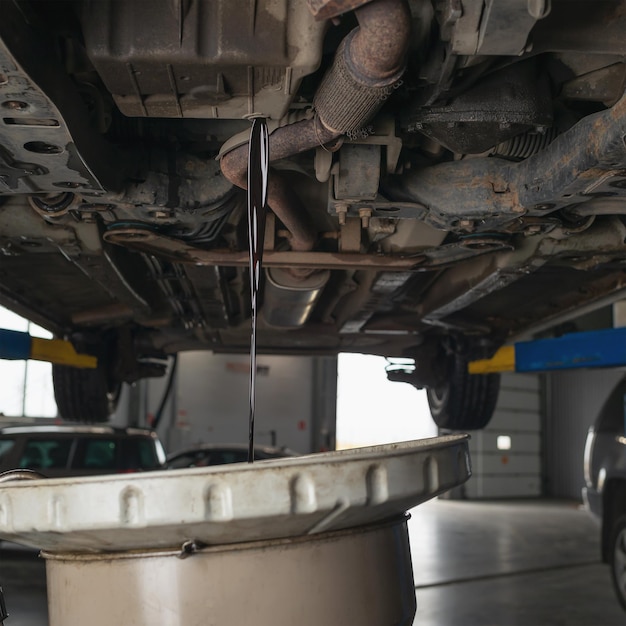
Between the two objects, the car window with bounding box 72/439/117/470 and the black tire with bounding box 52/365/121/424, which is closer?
the black tire with bounding box 52/365/121/424

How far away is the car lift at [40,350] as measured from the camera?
13.5ft

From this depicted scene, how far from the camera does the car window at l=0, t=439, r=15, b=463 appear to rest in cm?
772

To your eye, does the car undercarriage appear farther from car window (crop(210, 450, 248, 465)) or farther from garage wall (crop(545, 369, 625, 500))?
garage wall (crop(545, 369, 625, 500))

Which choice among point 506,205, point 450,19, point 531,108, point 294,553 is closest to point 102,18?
point 450,19

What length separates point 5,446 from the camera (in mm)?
7816

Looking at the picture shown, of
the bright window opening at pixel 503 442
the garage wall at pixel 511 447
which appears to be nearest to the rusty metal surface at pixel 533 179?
the garage wall at pixel 511 447

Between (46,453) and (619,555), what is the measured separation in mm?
5634

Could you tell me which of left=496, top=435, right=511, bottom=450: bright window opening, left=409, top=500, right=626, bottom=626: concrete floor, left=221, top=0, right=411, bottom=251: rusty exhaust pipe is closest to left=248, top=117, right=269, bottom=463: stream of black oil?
left=221, top=0, right=411, bottom=251: rusty exhaust pipe

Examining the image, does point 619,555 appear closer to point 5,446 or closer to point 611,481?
point 611,481

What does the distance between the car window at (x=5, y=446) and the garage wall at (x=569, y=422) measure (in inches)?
431

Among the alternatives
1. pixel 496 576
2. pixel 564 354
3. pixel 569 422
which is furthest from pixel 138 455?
pixel 569 422

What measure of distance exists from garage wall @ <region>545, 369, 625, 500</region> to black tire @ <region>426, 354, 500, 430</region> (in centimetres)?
971

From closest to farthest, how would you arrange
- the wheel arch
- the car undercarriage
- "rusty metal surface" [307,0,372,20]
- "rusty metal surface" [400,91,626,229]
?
"rusty metal surface" [307,0,372,20], the car undercarriage, "rusty metal surface" [400,91,626,229], the wheel arch

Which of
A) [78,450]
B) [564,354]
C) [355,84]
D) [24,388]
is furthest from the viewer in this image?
[24,388]
